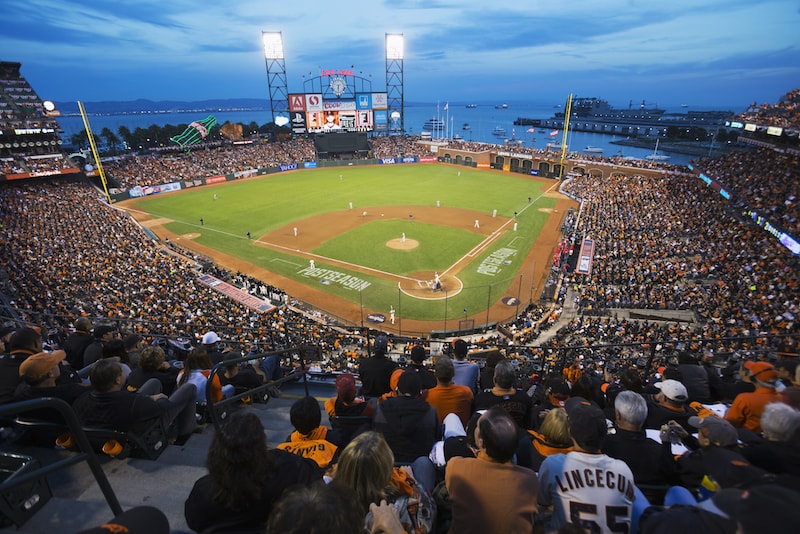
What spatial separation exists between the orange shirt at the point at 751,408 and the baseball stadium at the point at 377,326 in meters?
0.04

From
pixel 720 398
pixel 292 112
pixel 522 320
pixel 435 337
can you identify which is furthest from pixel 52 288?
pixel 292 112

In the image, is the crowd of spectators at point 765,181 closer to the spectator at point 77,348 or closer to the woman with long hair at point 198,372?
the woman with long hair at point 198,372

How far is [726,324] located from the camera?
20.2 meters

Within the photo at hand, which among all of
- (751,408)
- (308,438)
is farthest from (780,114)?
(308,438)

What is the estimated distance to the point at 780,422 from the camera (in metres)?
3.95

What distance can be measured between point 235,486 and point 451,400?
12.0ft

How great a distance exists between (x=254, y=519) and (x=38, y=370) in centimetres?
386

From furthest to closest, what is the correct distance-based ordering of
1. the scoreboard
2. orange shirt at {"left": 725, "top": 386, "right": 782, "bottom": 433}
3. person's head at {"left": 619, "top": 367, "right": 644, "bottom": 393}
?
the scoreboard
person's head at {"left": 619, "top": 367, "right": 644, "bottom": 393}
orange shirt at {"left": 725, "top": 386, "right": 782, "bottom": 433}

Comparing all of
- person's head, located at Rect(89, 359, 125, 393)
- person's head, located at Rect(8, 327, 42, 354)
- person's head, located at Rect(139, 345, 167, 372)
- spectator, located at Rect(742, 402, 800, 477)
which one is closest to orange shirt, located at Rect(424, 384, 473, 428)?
spectator, located at Rect(742, 402, 800, 477)

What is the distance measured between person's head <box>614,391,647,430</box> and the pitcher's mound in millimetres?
32930

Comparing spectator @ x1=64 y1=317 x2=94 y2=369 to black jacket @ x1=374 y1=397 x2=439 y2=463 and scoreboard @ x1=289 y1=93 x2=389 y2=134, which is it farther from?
scoreboard @ x1=289 y1=93 x2=389 y2=134

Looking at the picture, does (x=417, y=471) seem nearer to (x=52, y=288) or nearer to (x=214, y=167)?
(x=52, y=288)

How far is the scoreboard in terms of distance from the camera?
79.6m

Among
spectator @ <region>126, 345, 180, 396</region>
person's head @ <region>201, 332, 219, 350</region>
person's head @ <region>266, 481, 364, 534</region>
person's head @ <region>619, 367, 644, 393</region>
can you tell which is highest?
person's head @ <region>266, 481, 364, 534</region>
